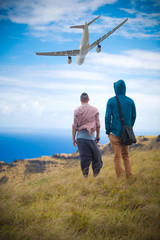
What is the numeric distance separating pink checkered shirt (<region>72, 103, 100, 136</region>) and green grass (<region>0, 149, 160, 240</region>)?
47.8 inches

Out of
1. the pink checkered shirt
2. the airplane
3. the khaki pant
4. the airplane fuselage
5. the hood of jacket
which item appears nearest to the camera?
the khaki pant

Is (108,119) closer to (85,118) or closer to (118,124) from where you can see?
(118,124)

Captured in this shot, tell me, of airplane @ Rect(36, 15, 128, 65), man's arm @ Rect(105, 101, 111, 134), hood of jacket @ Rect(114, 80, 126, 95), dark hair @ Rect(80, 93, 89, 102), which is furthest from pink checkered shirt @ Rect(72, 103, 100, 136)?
airplane @ Rect(36, 15, 128, 65)

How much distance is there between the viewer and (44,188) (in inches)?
125

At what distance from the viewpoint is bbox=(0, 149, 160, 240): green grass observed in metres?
1.83

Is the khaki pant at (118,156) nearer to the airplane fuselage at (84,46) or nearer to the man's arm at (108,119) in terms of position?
the man's arm at (108,119)

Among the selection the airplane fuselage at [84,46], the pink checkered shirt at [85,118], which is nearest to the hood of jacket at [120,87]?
the pink checkered shirt at [85,118]

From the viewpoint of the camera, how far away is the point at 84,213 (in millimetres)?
2193

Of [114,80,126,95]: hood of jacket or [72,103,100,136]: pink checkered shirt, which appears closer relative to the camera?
[72,103,100,136]: pink checkered shirt

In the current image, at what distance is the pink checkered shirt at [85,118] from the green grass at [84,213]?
3.98 feet

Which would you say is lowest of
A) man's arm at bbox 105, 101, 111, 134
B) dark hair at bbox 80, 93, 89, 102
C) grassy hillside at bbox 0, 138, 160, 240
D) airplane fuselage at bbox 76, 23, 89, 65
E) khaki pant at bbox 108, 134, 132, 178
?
grassy hillside at bbox 0, 138, 160, 240

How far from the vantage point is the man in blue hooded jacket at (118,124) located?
142 inches

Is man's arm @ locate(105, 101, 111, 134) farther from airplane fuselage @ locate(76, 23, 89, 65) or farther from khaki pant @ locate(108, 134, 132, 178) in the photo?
airplane fuselage @ locate(76, 23, 89, 65)

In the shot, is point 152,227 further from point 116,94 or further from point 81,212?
point 116,94
